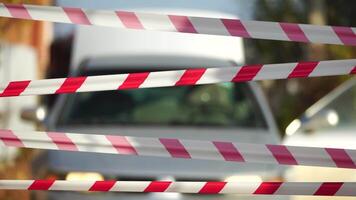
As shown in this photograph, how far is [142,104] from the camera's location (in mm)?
8531

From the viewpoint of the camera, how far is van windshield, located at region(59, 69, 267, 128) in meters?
8.11

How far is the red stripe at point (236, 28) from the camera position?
4777 millimetres

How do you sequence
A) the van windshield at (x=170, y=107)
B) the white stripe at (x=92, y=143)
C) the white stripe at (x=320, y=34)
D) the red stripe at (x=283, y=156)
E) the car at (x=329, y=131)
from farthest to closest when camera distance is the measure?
the van windshield at (x=170, y=107)
the car at (x=329, y=131)
the white stripe at (x=92, y=143)
the red stripe at (x=283, y=156)
the white stripe at (x=320, y=34)

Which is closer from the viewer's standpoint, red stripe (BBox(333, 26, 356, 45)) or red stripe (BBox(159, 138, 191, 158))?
red stripe (BBox(333, 26, 356, 45))

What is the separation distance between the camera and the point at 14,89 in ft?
16.0

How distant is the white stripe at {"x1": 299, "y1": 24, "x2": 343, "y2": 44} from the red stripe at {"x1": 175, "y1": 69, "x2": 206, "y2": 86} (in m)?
0.55

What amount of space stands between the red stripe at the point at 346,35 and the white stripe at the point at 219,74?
0.51 metres

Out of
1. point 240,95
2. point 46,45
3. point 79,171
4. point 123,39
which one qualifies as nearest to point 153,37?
point 123,39

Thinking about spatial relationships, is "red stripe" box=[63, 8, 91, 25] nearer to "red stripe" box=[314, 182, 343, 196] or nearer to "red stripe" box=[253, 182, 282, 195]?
"red stripe" box=[253, 182, 282, 195]

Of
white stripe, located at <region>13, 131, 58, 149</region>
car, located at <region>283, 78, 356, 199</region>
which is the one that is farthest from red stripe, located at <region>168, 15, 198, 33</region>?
car, located at <region>283, 78, 356, 199</region>

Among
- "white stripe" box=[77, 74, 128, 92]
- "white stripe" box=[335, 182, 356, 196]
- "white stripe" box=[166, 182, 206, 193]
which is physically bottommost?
"white stripe" box=[335, 182, 356, 196]

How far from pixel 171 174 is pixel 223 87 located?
2174 mm

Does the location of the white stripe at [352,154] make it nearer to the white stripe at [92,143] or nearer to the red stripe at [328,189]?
the red stripe at [328,189]

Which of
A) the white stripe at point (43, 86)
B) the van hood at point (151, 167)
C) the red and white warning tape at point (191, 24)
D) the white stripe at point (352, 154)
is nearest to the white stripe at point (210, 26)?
the red and white warning tape at point (191, 24)
